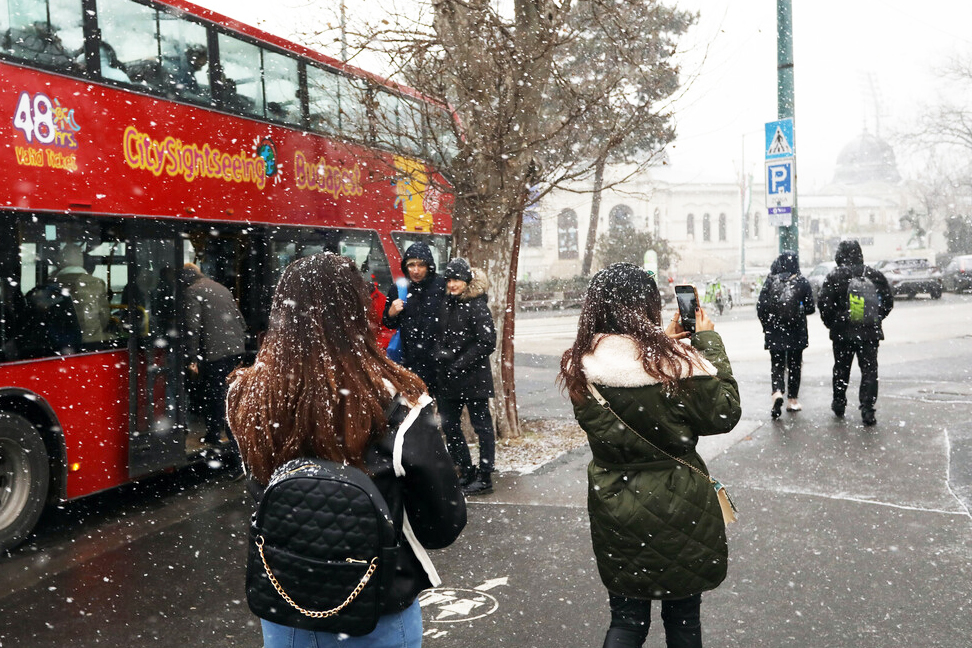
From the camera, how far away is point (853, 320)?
342 inches

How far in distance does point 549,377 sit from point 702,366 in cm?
1150

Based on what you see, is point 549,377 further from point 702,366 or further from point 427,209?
point 702,366

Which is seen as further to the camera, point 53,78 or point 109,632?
point 53,78

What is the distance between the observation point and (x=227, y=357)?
25.6 feet

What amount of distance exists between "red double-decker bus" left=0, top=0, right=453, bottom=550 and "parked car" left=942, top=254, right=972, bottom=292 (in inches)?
1203

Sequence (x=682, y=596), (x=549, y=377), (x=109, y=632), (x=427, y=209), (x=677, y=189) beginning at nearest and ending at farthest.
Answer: (x=682, y=596) < (x=109, y=632) < (x=427, y=209) < (x=549, y=377) < (x=677, y=189)

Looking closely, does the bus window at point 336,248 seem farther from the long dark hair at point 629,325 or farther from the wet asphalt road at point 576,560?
the long dark hair at point 629,325

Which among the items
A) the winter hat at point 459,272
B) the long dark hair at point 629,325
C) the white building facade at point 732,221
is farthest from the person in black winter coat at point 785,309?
the white building facade at point 732,221

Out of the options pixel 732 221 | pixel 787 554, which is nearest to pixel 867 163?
pixel 732 221

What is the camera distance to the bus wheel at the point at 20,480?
5938 millimetres

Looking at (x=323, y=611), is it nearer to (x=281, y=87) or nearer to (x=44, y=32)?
(x=44, y=32)

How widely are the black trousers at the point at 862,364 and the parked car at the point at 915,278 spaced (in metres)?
24.8

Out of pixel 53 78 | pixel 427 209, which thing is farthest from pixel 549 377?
pixel 53 78

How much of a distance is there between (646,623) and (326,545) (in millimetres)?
1572
